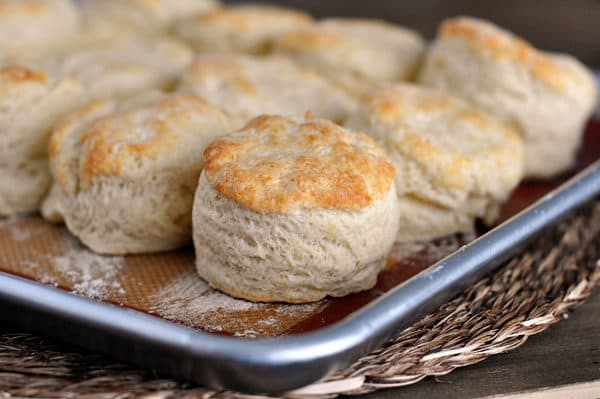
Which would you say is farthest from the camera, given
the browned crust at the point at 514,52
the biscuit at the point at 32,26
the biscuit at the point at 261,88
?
the biscuit at the point at 32,26

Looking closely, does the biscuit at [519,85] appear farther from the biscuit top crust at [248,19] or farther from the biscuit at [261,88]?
the biscuit top crust at [248,19]

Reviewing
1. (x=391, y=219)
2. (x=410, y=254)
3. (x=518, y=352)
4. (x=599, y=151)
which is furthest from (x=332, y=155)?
(x=599, y=151)

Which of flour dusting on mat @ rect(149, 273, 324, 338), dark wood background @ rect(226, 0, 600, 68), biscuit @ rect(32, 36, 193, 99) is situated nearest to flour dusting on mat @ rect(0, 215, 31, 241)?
biscuit @ rect(32, 36, 193, 99)

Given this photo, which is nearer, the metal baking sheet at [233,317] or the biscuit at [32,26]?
the metal baking sheet at [233,317]

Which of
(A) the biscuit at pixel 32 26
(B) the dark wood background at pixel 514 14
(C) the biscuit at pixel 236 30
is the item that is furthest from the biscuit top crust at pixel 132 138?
(B) the dark wood background at pixel 514 14

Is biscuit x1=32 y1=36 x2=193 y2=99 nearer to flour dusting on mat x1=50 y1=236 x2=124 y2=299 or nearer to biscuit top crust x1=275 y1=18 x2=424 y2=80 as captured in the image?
biscuit top crust x1=275 y1=18 x2=424 y2=80
